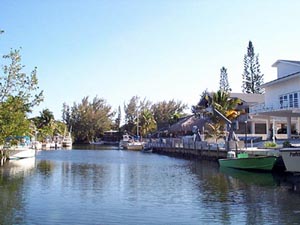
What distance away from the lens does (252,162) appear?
110 feet

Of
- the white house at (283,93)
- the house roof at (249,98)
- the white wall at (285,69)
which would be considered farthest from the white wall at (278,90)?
the house roof at (249,98)

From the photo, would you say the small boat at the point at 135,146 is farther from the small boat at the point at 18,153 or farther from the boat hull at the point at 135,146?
the small boat at the point at 18,153

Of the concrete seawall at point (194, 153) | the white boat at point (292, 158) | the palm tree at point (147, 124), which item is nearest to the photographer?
the white boat at point (292, 158)

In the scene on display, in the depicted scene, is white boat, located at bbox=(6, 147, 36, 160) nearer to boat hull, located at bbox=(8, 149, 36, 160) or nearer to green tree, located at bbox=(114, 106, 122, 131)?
boat hull, located at bbox=(8, 149, 36, 160)

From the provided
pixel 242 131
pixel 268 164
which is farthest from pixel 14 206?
pixel 242 131

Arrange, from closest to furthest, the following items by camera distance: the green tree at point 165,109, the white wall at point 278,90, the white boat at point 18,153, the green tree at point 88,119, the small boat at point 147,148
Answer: the white wall at point 278,90 < the white boat at point 18,153 < the small boat at point 147,148 < the green tree at point 165,109 < the green tree at point 88,119

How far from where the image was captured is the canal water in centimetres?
1648

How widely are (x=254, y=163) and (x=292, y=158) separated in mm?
5277

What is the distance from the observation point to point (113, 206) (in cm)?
1906

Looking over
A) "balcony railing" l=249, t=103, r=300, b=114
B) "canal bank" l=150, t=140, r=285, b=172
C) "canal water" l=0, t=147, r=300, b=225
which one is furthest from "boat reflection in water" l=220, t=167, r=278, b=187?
"balcony railing" l=249, t=103, r=300, b=114

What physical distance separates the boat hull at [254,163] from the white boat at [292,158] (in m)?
3.14

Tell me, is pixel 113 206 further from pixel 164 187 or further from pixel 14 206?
pixel 164 187

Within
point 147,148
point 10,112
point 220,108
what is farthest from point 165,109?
point 10,112

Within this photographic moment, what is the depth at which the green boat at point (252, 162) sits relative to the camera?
3234 cm
